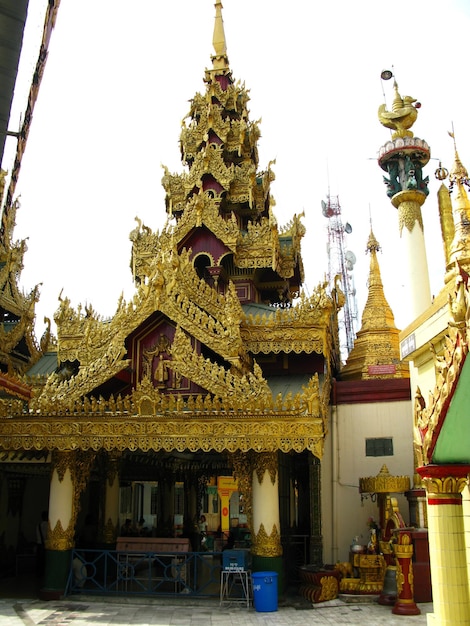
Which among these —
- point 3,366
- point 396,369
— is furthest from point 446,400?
point 396,369

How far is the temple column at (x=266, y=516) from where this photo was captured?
1128 cm

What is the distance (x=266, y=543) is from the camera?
1136cm

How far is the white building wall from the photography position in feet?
48.3

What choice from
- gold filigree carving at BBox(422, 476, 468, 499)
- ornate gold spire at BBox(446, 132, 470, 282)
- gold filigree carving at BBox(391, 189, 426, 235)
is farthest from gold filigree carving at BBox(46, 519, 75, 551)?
gold filigree carving at BBox(391, 189, 426, 235)

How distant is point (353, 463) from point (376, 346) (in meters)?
9.63

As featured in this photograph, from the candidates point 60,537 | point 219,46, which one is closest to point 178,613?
point 60,537

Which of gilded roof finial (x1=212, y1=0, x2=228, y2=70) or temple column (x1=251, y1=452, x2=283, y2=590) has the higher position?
gilded roof finial (x1=212, y1=0, x2=228, y2=70)

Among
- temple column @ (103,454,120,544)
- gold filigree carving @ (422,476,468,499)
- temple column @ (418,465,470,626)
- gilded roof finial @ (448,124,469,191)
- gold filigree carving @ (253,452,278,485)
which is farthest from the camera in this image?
temple column @ (103,454,120,544)

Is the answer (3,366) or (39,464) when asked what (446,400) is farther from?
Result: (3,366)

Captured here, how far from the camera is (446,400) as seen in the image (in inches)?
213

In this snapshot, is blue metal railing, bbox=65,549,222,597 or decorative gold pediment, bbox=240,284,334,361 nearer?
blue metal railing, bbox=65,549,222,597

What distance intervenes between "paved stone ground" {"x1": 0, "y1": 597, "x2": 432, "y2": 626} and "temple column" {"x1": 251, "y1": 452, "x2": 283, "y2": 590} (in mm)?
831

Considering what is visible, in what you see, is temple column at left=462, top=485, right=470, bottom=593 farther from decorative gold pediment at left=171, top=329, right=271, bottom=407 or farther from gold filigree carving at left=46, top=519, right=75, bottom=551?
gold filigree carving at left=46, top=519, right=75, bottom=551

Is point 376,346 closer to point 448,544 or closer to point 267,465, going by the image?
point 267,465
